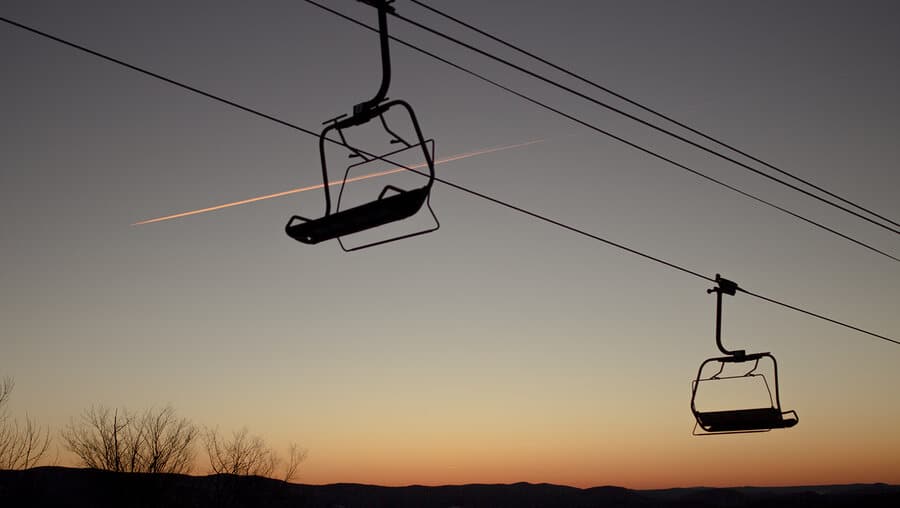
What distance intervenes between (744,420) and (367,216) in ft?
22.0

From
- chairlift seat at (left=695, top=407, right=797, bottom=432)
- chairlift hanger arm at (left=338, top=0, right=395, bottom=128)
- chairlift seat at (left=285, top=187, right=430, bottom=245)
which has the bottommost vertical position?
chairlift seat at (left=695, top=407, right=797, bottom=432)

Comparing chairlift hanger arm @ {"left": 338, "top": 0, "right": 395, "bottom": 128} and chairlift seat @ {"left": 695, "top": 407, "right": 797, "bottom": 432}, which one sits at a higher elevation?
chairlift hanger arm @ {"left": 338, "top": 0, "right": 395, "bottom": 128}

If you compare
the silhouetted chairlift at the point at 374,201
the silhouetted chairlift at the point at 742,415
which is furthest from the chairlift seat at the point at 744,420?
the silhouetted chairlift at the point at 374,201

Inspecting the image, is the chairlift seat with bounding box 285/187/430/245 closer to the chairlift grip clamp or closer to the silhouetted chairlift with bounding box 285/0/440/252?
the silhouetted chairlift with bounding box 285/0/440/252

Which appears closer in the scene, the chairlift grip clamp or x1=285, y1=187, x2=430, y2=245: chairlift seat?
x1=285, y1=187, x2=430, y2=245: chairlift seat

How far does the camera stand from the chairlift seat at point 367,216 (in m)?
5.42

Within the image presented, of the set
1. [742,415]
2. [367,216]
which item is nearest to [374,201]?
[367,216]

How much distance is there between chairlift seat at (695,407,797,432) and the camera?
1015 cm

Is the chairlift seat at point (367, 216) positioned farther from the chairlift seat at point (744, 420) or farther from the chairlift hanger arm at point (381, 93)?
the chairlift seat at point (744, 420)

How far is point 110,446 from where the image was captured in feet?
195

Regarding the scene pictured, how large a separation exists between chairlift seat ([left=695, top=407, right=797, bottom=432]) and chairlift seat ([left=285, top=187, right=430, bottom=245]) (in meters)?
6.40

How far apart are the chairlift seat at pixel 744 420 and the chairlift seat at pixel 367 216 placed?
6399mm

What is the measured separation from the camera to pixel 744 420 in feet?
34.2

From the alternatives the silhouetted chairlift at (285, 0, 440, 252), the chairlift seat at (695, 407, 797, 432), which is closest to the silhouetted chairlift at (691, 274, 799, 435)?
the chairlift seat at (695, 407, 797, 432)
